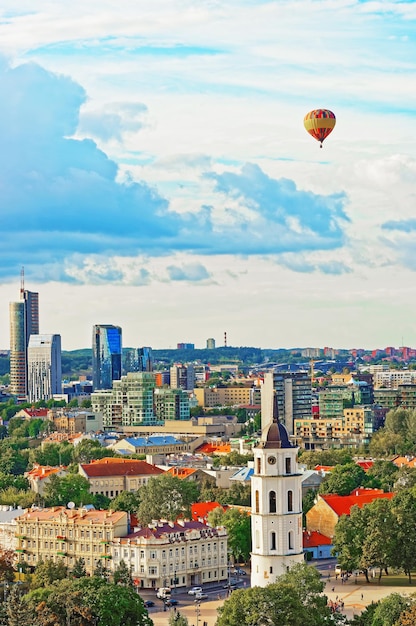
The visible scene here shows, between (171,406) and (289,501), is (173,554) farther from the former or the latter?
(171,406)

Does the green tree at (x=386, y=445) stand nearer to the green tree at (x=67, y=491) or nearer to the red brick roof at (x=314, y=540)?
the green tree at (x=67, y=491)

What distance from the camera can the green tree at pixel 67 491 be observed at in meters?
98.9

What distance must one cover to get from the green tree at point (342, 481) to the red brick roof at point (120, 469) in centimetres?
1526

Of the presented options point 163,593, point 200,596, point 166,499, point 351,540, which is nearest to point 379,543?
point 351,540

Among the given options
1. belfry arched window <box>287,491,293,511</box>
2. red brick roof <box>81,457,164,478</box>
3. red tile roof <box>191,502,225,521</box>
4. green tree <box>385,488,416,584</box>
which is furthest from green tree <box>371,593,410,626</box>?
red brick roof <box>81,457,164,478</box>

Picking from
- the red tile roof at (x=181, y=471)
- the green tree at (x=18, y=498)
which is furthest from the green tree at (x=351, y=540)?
the red tile roof at (x=181, y=471)

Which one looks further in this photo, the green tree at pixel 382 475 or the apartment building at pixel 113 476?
the apartment building at pixel 113 476

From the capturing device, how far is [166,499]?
298ft

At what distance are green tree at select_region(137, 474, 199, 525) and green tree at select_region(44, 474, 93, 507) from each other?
6.57 meters

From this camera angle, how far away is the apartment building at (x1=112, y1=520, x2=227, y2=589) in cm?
7600

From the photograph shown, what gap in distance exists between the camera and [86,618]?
5822cm

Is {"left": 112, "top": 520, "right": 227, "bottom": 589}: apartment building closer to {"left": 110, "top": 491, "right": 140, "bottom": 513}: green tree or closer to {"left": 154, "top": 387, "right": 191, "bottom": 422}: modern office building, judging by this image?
{"left": 110, "top": 491, "right": 140, "bottom": 513}: green tree

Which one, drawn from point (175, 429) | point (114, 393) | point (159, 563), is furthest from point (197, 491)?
point (114, 393)

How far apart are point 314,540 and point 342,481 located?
52.8 ft
